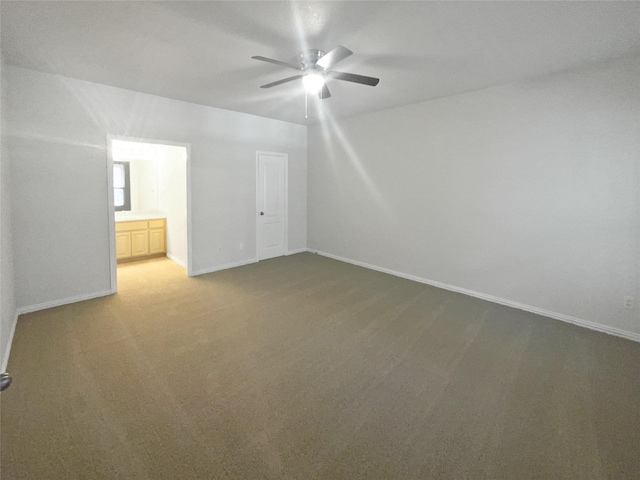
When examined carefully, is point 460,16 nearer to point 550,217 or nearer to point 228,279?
point 550,217

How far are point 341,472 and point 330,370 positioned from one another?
34.9 inches

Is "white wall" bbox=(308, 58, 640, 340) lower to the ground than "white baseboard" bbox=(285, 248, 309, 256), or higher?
higher

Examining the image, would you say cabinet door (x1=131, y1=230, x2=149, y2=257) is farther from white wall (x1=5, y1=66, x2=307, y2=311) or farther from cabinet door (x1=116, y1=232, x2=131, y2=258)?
white wall (x1=5, y1=66, x2=307, y2=311)

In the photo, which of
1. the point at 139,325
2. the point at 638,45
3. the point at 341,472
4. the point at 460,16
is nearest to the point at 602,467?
the point at 341,472

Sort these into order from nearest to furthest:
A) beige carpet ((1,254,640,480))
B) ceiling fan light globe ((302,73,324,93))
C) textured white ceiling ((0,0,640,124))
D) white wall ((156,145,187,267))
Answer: beige carpet ((1,254,640,480)) < textured white ceiling ((0,0,640,124)) < ceiling fan light globe ((302,73,324,93)) < white wall ((156,145,187,267))

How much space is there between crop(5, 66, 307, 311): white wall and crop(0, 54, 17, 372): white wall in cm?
19

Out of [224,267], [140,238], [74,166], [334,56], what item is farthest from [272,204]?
[334,56]

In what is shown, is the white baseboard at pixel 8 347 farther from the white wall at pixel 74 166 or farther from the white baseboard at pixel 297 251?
the white baseboard at pixel 297 251

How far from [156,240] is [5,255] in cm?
310

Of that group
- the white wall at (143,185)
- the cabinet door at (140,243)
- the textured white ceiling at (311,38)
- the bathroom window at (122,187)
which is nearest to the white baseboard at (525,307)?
the textured white ceiling at (311,38)

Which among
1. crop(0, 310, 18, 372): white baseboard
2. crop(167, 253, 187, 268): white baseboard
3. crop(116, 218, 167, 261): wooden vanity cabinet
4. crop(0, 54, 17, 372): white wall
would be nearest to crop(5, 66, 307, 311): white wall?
crop(0, 54, 17, 372): white wall

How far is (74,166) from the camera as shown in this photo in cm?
357

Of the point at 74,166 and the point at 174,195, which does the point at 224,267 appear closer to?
the point at 174,195

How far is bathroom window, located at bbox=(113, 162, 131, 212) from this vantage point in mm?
5973
